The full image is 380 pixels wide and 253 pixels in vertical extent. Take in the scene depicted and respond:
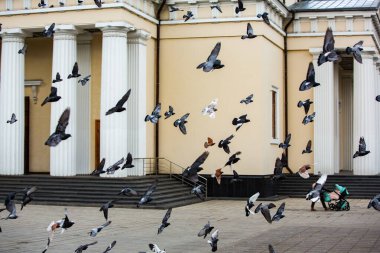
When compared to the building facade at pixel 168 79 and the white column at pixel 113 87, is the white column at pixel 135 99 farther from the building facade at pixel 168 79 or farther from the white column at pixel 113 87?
the white column at pixel 113 87

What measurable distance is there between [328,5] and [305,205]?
35.2 feet

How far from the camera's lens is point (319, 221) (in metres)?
19.5

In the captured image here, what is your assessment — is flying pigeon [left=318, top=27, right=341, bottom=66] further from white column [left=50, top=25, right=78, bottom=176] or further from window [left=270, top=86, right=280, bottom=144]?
window [left=270, top=86, right=280, bottom=144]

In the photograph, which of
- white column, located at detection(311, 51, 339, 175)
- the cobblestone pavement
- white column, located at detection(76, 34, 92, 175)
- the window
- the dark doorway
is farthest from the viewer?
white column, located at detection(311, 51, 339, 175)

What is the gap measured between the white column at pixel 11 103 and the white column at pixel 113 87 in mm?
3654

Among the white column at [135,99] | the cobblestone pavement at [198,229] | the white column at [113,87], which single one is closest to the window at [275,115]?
the white column at [135,99]

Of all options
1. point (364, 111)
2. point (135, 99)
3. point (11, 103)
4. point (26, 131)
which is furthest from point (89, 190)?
point (364, 111)

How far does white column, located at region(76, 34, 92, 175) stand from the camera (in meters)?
27.5

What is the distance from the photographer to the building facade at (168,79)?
25.5 metres

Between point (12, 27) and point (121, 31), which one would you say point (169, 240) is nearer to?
point (121, 31)

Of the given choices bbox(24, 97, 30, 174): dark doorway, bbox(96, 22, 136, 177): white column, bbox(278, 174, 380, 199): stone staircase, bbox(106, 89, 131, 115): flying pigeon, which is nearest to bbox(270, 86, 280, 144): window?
bbox(278, 174, 380, 199): stone staircase

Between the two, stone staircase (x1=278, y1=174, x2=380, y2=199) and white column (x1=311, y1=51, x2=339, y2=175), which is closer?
stone staircase (x1=278, y1=174, x2=380, y2=199)

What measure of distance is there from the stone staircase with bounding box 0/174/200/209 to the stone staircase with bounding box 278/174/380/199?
5.54 meters

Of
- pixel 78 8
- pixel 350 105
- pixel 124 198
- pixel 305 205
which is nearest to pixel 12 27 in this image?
pixel 78 8
